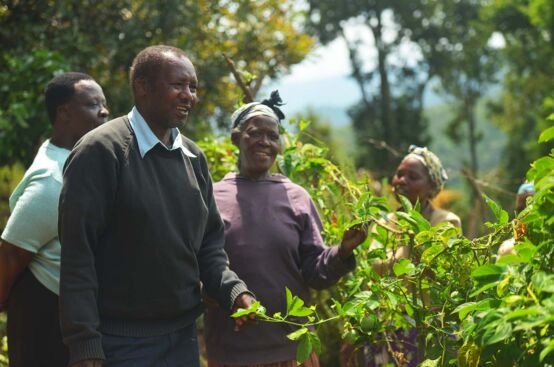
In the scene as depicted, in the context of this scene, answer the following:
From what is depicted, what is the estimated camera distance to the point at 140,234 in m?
2.79

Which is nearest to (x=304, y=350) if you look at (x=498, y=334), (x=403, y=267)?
(x=403, y=267)

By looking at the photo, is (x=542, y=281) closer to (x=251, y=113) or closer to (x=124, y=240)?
(x=124, y=240)

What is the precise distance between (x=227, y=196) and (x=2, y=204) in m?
4.20

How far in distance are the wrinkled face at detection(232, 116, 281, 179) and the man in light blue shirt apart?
0.88 meters

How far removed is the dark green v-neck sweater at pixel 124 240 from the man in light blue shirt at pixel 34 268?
48cm

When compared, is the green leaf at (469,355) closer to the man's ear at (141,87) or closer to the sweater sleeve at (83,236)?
the sweater sleeve at (83,236)

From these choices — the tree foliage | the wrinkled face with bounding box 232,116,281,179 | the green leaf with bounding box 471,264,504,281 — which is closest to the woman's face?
Result: the wrinkled face with bounding box 232,116,281,179

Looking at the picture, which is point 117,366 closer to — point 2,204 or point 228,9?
point 2,204

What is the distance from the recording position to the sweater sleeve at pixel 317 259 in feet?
11.7

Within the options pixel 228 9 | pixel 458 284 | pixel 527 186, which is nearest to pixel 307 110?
pixel 228 9

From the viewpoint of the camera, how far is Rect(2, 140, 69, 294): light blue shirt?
3.19 meters

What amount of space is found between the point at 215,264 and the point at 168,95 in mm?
696

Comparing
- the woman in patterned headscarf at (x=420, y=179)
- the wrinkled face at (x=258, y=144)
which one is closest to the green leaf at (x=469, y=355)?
the wrinkled face at (x=258, y=144)

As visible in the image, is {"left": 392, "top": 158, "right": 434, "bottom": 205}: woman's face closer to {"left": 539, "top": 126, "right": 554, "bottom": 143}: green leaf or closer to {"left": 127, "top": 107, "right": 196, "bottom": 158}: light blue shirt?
{"left": 127, "top": 107, "right": 196, "bottom": 158}: light blue shirt
